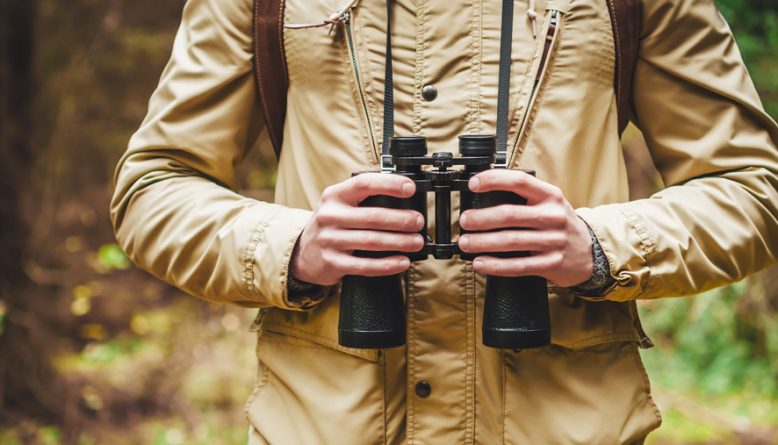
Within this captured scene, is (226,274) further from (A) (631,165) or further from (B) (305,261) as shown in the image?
(A) (631,165)

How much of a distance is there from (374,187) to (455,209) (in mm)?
304

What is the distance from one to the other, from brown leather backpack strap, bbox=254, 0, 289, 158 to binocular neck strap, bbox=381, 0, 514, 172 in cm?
25

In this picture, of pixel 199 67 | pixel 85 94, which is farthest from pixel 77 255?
pixel 199 67

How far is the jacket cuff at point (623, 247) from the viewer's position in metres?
1.58

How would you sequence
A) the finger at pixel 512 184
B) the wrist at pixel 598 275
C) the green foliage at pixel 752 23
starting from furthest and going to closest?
the green foliage at pixel 752 23 < the wrist at pixel 598 275 < the finger at pixel 512 184

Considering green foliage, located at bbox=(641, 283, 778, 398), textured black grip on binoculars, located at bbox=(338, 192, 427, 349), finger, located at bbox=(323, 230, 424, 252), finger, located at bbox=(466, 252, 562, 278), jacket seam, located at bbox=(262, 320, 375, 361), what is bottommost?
green foliage, located at bbox=(641, 283, 778, 398)

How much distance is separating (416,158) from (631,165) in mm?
8076

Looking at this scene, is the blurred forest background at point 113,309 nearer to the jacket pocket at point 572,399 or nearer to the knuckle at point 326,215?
the jacket pocket at point 572,399

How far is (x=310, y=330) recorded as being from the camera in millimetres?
1752

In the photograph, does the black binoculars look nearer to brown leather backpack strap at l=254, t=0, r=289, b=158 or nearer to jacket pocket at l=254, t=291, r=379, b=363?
jacket pocket at l=254, t=291, r=379, b=363

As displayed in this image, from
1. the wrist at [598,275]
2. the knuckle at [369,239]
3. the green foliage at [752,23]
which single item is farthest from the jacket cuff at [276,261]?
the green foliage at [752,23]

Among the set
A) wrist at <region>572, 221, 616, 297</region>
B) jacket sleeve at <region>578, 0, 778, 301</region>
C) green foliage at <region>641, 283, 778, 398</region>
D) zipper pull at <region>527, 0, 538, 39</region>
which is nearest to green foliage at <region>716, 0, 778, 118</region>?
jacket sleeve at <region>578, 0, 778, 301</region>

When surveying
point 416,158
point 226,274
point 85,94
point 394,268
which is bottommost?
point 85,94

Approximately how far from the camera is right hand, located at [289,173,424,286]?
4.81ft
